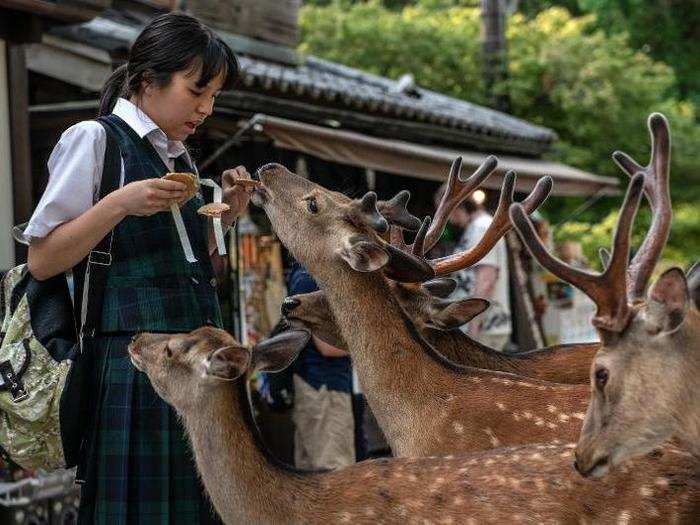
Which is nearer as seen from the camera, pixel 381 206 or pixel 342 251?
pixel 342 251

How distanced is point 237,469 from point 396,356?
30.3 inches

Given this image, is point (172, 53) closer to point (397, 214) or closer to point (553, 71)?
point (397, 214)

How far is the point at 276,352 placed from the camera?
3.27m

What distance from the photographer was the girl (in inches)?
125

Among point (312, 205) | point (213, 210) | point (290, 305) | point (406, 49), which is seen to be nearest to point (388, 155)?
point (290, 305)

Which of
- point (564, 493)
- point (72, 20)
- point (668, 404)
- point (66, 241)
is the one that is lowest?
point (564, 493)

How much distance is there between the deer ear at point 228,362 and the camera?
125 inches

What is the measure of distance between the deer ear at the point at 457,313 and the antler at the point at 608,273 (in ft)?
4.51

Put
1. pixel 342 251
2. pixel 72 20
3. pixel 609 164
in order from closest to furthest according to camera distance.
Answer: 1. pixel 342 251
2. pixel 72 20
3. pixel 609 164

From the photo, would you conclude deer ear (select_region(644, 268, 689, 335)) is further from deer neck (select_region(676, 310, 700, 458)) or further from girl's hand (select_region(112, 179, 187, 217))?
girl's hand (select_region(112, 179, 187, 217))

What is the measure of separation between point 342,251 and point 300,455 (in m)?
2.86

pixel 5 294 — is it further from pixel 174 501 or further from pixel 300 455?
pixel 300 455

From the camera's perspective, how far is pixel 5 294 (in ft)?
11.0

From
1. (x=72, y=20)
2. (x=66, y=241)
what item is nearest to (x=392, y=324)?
(x=66, y=241)
